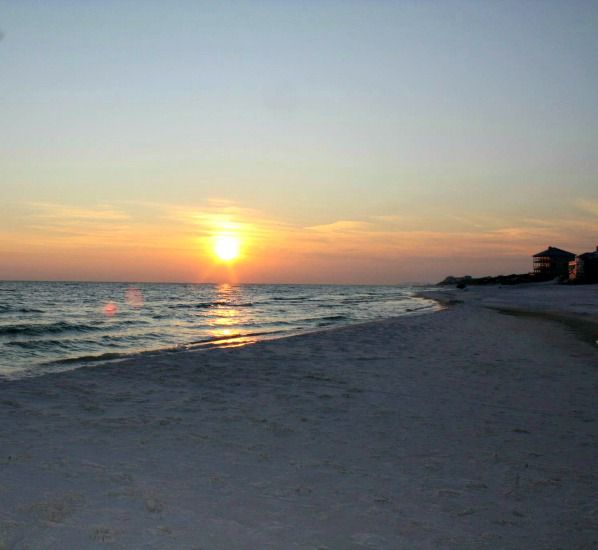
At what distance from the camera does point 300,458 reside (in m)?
7.03

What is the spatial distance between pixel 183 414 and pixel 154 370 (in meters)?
4.99

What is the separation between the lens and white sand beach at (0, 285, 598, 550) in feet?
16.4

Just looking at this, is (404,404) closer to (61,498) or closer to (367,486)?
(367,486)

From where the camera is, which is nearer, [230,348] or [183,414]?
[183,414]

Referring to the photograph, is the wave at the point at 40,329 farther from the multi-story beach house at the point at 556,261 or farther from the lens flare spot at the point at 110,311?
the multi-story beach house at the point at 556,261

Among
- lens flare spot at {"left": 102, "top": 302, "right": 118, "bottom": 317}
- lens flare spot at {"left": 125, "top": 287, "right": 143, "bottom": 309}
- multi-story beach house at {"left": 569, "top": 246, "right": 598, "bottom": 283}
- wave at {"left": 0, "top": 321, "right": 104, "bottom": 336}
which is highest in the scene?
multi-story beach house at {"left": 569, "top": 246, "right": 598, "bottom": 283}

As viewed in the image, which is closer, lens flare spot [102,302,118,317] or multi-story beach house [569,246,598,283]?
lens flare spot [102,302,118,317]

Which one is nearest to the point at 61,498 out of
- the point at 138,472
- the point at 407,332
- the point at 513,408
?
the point at 138,472

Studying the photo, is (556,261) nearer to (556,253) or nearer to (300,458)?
(556,253)

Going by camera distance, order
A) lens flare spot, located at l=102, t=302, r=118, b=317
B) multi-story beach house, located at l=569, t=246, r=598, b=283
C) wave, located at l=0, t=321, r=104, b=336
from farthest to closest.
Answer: multi-story beach house, located at l=569, t=246, r=598, b=283, lens flare spot, located at l=102, t=302, r=118, b=317, wave, located at l=0, t=321, r=104, b=336

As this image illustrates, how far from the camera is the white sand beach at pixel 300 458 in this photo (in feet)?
16.4

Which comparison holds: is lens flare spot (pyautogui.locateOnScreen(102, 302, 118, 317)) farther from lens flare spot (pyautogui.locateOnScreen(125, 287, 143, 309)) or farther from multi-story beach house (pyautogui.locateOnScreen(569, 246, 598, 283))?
multi-story beach house (pyautogui.locateOnScreen(569, 246, 598, 283))

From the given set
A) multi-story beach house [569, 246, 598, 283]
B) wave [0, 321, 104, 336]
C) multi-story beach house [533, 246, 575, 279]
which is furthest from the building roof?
wave [0, 321, 104, 336]

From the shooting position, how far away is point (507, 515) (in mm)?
5422
